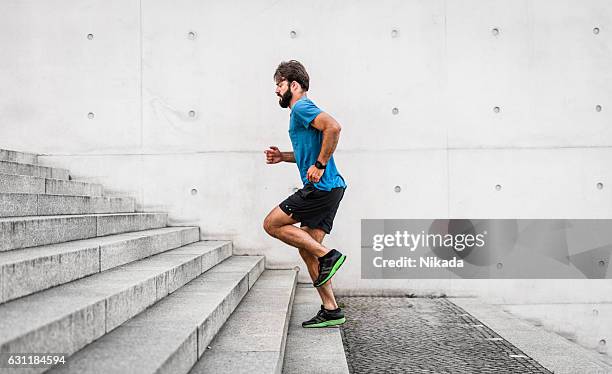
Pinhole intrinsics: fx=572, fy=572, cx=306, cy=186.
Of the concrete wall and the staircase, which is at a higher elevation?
the concrete wall

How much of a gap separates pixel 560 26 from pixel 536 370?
3.97 metres

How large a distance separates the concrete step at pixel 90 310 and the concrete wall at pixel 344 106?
251 cm

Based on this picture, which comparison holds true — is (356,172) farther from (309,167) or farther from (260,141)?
(309,167)

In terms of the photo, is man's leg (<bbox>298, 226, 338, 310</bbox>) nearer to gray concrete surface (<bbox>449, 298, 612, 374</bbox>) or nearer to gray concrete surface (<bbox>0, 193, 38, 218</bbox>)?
gray concrete surface (<bbox>449, 298, 612, 374</bbox>)

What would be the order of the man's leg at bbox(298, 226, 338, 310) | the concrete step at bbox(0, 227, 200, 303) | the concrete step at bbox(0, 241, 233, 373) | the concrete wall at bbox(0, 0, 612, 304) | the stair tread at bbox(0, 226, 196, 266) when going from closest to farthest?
the concrete step at bbox(0, 241, 233, 373) < the concrete step at bbox(0, 227, 200, 303) < the stair tread at bbox(0, 226, 196, 266) < the man's leg at bbox(298, 226, 338, 310) < the concrete wall at bbox(0, 0, 612, 304)

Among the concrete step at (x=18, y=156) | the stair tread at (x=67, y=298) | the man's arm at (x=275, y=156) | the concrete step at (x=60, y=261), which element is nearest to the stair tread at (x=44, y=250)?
the concrete step at (x=60, y=261)

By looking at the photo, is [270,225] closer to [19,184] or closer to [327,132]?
[327,132]

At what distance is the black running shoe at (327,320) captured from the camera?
147 inches

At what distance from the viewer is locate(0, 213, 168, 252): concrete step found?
106 inches

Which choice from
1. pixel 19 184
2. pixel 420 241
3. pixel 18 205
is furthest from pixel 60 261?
pixel 420 241

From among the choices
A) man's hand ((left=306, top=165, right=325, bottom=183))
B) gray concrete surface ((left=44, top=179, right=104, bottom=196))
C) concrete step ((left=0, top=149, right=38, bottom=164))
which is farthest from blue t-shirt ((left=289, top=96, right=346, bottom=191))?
concrete step ((left=0, top=149, right=38, bottom=164))

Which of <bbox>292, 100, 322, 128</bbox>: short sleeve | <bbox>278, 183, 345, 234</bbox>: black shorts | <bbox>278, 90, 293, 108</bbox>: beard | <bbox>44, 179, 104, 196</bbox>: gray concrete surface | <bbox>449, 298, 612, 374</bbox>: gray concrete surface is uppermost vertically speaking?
<bbox>278, 90, 293, 108</bbox>: beard

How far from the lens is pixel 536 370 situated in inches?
127

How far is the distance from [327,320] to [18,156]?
342 centimetres
